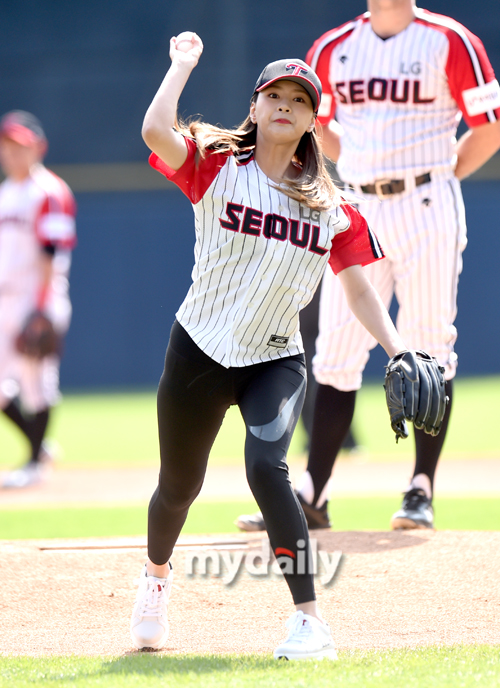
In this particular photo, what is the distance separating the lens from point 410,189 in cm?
378

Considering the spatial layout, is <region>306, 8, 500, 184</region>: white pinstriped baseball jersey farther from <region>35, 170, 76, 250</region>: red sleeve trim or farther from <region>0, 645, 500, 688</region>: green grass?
<region>35, 170, 76, 250</region>: red sleeve trim

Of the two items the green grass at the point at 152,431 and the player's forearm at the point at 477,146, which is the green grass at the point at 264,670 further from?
the green grass at the point at 152,431

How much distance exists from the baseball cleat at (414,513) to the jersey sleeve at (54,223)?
11.1ft

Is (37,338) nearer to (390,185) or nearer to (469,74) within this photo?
(390,185)

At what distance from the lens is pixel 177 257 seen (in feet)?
42.2

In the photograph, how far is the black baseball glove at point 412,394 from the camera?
2.39 meters

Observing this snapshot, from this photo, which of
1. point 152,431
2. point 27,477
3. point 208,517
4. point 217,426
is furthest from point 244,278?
point 152,431

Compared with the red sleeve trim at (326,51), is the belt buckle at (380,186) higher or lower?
lower

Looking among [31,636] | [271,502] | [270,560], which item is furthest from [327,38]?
[31,636]

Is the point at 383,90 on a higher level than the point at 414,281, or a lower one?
higher

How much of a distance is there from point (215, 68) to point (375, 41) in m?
10.6

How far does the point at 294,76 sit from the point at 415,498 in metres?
1.94

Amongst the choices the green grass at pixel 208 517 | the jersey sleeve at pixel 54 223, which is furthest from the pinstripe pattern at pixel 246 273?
the jersey sleeve at pixel 54 223

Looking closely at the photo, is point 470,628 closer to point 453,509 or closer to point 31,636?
point 31,636
